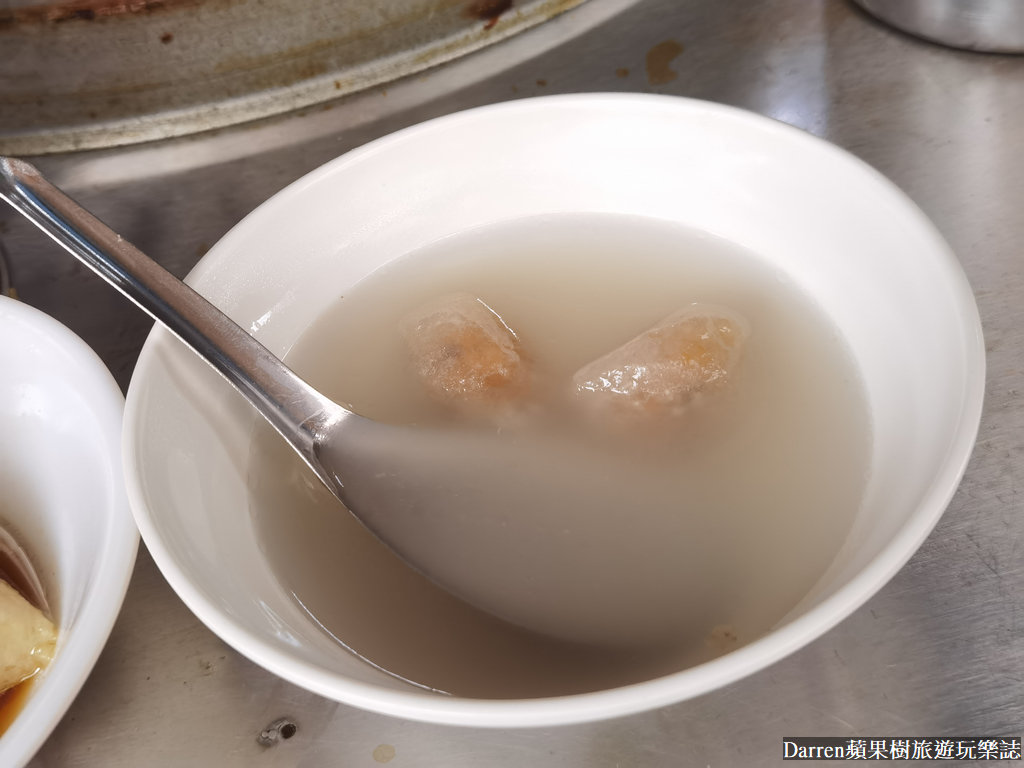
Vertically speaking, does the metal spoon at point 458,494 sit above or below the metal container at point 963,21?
below

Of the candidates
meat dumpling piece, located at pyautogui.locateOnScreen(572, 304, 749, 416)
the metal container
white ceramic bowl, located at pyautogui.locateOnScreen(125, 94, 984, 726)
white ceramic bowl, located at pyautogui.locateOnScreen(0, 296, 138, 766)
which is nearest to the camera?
white ceramic bowl, located at pyautogui.locateOnScreen(125, 94, 984, 726)

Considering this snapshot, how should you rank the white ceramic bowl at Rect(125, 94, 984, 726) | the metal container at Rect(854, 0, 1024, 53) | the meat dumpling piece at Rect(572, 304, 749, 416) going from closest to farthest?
the white ceramic bowl at Rect(125, 94, 984, 726)
the meat dumpling piece at Rect(572, 304, 749, 416)
the metal container at Rect(854, 0, 1024, 53)

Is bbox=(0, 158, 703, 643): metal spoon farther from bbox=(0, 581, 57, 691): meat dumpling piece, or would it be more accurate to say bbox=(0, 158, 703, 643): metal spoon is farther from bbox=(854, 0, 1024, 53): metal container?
bbox=(854, 0, 1024, 53): metal container

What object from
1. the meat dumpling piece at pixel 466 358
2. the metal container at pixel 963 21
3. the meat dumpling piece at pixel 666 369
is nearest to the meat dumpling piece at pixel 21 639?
the meat dumpling piece at pixel 466 358

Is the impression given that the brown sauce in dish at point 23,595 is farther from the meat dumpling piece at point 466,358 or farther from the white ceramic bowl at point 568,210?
the meat dumpling piece at point 466,358

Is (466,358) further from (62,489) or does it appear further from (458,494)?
(62,489)

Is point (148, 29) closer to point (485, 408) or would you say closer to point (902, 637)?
point (485, 408)

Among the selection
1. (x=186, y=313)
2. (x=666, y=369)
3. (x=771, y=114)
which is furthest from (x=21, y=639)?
(x=771, y=114)

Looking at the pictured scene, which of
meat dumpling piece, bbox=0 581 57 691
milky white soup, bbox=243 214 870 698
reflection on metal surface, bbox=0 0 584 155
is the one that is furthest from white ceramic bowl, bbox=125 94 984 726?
reflection on metal surface, bbox=0 0 584 155
